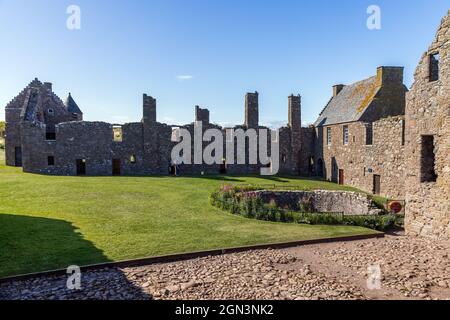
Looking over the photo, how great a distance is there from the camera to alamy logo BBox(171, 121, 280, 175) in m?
34.9

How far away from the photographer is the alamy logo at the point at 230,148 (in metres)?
34.9

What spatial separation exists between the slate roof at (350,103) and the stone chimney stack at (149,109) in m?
18.5

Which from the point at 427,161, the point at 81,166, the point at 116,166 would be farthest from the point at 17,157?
the point at 427,161

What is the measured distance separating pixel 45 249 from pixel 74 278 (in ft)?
8.68

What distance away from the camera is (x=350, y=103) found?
32.5 metres

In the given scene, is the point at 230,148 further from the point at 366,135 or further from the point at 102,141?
the point at 366,135

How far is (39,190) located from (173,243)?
46.5 ft

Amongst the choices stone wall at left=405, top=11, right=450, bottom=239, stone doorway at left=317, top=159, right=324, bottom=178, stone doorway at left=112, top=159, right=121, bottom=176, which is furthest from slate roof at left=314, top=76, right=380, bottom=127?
stone doorway at left=112, top=159, right=121, bottom=176

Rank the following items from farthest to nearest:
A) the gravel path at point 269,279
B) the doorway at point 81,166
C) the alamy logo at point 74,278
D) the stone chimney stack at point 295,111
Answer: the stone chimney stack at point 295,111 → the doorway at point 81,166 → the alamy logo at point 74,278 → the gravel path at point 269,279

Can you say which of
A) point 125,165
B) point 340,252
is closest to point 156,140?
point 125,165

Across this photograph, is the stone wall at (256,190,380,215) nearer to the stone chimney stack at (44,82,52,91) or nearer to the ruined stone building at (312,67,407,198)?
the ruined stone building at (312,67,407,198)

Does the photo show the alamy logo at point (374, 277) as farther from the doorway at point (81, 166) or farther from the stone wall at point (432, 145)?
the doorway at point (81, 166)

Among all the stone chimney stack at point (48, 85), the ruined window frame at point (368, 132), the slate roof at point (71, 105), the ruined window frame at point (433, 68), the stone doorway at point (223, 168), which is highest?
the stone chimney stack at point (48, 85)

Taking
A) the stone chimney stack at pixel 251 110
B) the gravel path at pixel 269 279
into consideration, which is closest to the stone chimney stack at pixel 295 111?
the stone chimney stack at pixel 251 110
